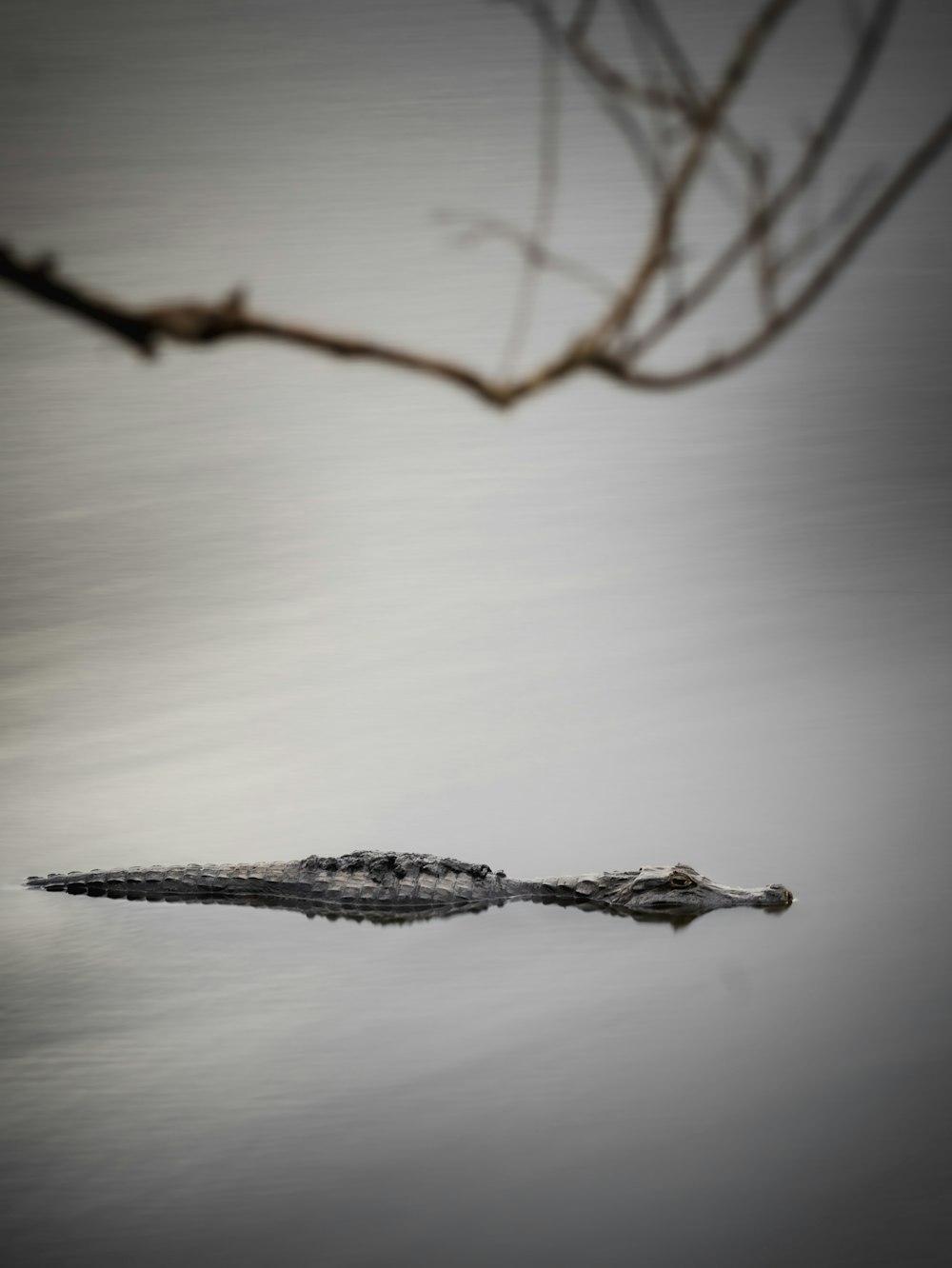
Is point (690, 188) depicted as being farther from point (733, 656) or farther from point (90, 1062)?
point (90, 1062)

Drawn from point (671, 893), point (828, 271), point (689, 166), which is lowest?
point (671, 893)

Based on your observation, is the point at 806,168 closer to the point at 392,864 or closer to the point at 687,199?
the point at 687,199

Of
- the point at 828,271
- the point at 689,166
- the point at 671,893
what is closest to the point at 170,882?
the point at 671,893

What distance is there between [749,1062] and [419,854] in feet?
3.12

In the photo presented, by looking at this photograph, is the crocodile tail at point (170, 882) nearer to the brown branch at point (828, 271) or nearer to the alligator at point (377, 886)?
the alligator at point (377, 886)

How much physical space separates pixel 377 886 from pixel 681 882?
1.82ft

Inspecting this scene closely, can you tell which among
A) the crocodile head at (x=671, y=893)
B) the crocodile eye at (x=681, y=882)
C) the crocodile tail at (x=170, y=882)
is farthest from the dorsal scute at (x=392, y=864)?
the crocodile eye at (x=681, y=882)

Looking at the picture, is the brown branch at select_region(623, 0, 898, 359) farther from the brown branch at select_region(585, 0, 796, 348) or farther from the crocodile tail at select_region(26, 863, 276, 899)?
the crocodile tail at select_region(26, 863, 276, 899)

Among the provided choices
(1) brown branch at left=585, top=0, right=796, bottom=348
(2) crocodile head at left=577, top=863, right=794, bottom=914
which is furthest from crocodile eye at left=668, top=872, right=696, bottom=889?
(1) brown branch at left=585, top=0, right=796, bottom=348

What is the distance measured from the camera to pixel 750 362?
4.54 meters

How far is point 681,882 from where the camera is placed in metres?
2.60

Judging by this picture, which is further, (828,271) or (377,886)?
(828,271)

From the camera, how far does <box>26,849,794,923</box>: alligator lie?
105 inches

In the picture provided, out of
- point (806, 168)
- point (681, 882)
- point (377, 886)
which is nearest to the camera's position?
point (681, 882)
